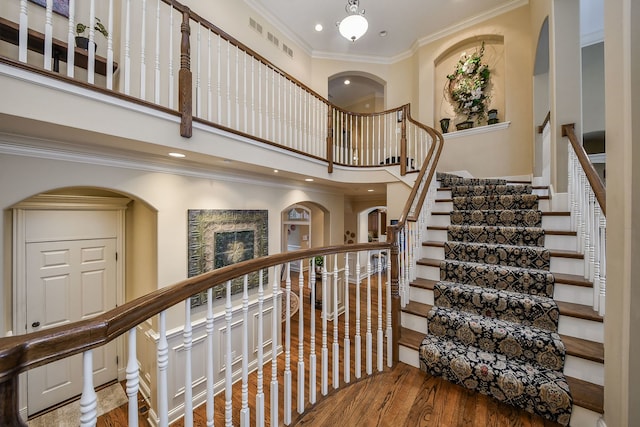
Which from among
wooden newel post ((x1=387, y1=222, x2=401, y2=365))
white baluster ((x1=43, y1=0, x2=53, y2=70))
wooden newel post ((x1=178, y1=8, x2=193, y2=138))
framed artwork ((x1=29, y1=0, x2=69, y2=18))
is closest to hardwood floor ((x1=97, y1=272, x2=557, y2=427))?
wooden newel post ((x1=387, y1=222, x2=401, y2=365))

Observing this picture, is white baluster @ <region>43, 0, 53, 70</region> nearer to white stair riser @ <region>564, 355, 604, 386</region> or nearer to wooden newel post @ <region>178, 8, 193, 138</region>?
wooden newel post @ <region>178, 8, 193, 138</region>

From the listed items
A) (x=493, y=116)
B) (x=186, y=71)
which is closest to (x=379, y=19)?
(x=493, y=116)

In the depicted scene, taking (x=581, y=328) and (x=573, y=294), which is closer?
(x=581, y=328)

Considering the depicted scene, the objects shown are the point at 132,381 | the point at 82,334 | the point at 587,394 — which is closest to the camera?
the point at 82,334

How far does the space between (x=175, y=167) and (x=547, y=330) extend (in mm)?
3565

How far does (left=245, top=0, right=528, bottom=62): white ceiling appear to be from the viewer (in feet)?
13.4

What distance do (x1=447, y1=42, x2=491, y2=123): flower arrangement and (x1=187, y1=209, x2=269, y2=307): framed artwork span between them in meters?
4.15

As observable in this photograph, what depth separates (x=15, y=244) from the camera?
247 centimetres

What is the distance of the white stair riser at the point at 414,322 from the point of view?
6.88 feet

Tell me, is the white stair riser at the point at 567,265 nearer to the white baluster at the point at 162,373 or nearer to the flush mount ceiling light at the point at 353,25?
the white baluster at the point at 162,373

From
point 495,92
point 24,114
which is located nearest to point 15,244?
point 24,114

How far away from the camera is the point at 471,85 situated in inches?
179

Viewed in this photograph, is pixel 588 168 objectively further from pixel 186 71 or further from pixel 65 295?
pixel 65 295

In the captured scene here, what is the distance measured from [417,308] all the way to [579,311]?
1.04 meters
